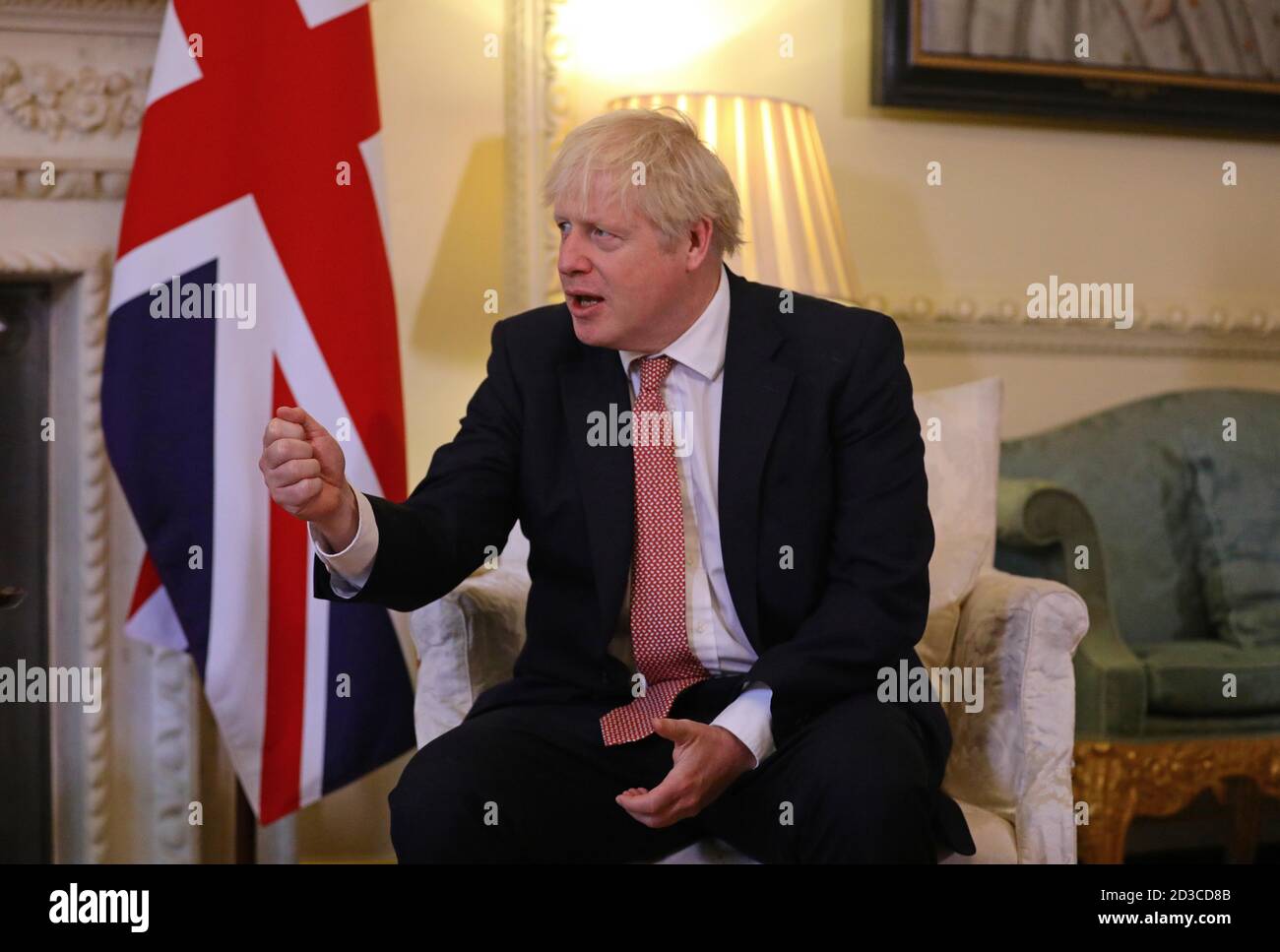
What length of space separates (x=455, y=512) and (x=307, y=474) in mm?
296

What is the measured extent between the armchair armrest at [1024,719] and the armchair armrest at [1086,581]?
2.07 feet

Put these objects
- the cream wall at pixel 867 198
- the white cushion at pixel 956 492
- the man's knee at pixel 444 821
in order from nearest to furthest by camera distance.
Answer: the man's knee at pixel 444 821
the white cushion at pixel 956 492
the cream wall at pixel 867 198

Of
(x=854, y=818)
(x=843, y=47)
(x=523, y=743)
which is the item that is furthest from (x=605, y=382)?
(x=843, y=47)

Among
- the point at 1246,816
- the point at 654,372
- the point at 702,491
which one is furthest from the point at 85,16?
the point at 1246,816

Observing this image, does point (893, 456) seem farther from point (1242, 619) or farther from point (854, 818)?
point (1242, 619)

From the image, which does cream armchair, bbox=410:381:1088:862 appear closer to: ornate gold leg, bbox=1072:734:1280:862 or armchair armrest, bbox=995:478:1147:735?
armchair armrest, bbox=995:478:1147:735

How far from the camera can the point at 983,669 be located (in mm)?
2000

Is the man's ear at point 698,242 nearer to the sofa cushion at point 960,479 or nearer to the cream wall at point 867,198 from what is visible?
the sofa cushion at point 960,479

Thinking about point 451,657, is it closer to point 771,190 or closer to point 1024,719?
point 1024,719

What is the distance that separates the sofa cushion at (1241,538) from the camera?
2918mm

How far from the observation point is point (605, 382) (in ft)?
6.16

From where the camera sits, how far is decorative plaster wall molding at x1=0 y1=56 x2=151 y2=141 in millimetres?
2453

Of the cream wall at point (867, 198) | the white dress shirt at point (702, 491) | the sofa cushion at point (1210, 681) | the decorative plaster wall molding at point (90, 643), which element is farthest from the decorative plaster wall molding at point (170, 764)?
the sofa cushion at point (1210, 681)

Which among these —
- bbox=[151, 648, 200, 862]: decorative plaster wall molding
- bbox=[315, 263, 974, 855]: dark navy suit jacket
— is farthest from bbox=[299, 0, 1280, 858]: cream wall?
bbox=[315, 263, 974, 855]: dark navy suit jacket
